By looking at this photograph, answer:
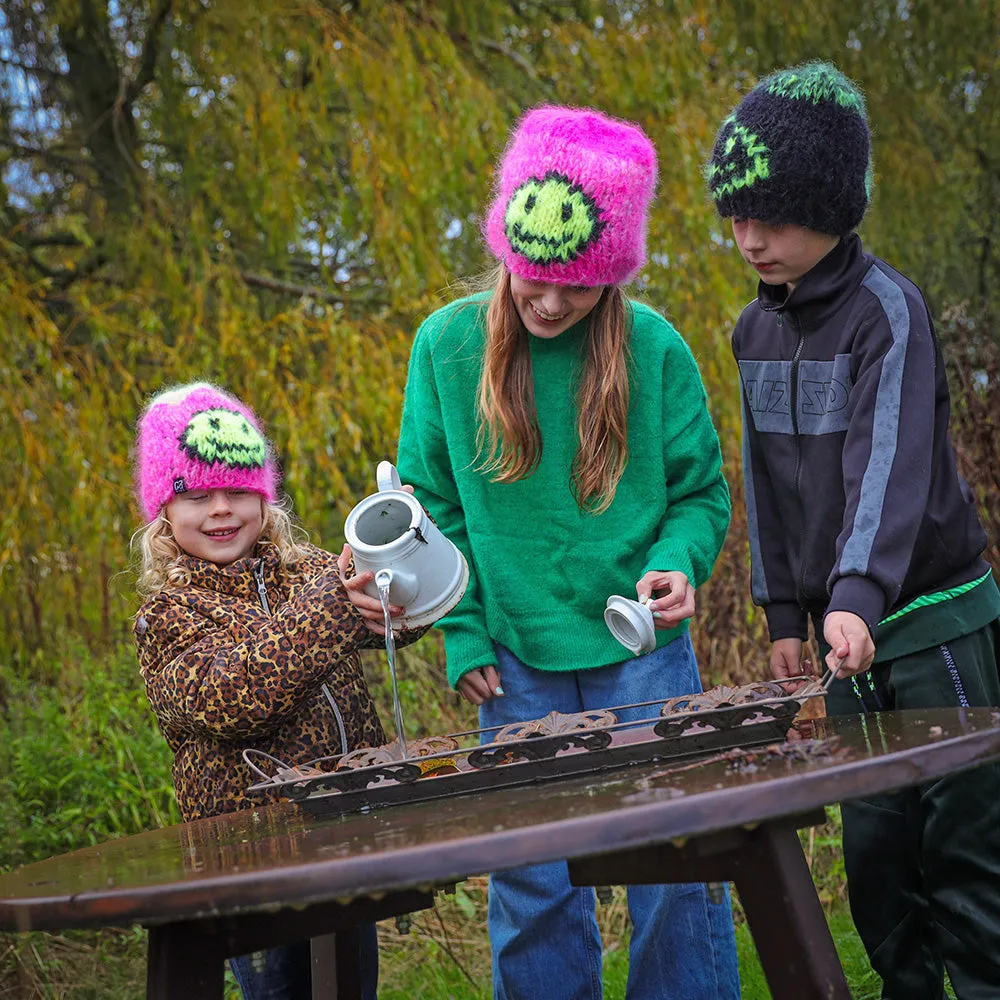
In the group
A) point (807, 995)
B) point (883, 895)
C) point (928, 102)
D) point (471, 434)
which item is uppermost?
point (928, 102)

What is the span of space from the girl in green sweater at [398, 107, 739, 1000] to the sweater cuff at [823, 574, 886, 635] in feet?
1.11

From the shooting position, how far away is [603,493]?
2410 mm

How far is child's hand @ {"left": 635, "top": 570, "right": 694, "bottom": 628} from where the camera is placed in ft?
7.29

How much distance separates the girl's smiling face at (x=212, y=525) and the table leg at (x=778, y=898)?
4.17 feet

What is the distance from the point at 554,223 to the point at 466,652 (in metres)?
0.76

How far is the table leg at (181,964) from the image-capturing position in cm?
150

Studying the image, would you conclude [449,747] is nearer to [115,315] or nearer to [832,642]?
[832,642]

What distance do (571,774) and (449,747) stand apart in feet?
0.93

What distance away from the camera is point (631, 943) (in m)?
2.31

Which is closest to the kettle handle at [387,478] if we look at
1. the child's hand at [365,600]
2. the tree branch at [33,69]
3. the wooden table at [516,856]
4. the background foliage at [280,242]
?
the child's hand at [365,600]

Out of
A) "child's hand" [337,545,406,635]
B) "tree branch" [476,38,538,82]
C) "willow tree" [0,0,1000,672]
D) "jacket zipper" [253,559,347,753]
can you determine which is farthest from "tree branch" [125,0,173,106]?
"child's hand" [337,545,406,635]

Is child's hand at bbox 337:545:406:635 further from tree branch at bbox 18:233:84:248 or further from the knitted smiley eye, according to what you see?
tree branch at bbox 18:233:84:248

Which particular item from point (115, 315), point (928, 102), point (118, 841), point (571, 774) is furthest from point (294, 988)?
point (928, 102)

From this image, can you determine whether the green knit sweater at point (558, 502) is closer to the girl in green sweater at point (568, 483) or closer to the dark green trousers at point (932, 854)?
the girl in green sweater at point (568, 483)
